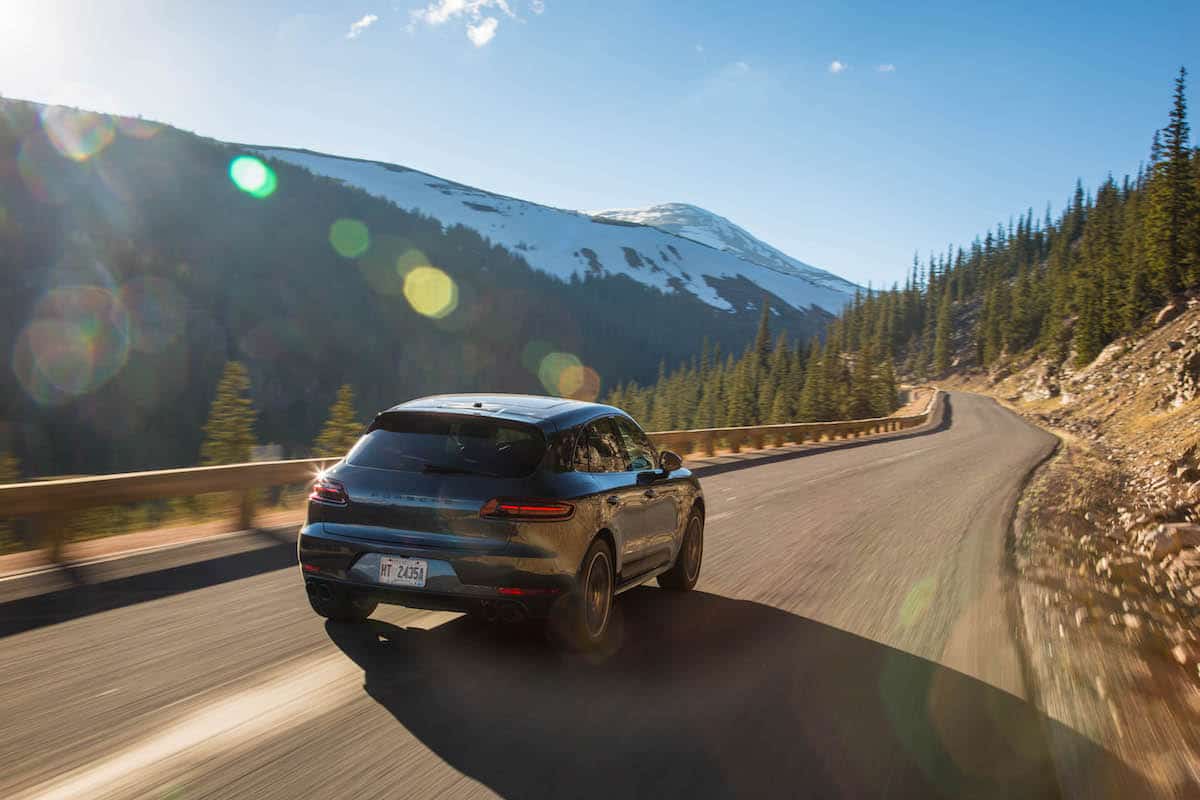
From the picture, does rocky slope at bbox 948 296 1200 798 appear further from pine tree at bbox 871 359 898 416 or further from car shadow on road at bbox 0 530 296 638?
pine tree at bbox 871 359 898 416

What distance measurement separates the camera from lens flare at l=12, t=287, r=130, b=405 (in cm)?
10075

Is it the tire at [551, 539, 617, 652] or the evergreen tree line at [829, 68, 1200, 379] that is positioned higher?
the evergreen tree line at [829, 68, 1200, 379]

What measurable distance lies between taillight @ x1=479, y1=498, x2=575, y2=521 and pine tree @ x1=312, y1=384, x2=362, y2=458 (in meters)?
17.8

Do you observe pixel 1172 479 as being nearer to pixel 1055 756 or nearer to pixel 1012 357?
pixel 1055 756

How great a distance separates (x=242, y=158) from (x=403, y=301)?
156ft

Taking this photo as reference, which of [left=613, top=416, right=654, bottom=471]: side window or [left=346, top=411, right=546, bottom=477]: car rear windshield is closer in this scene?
[left=346, top=411, right=546, bottom=477]: car rear windshield

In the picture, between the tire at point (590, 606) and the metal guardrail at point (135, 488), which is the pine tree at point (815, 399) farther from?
the tire at point (590, 606)

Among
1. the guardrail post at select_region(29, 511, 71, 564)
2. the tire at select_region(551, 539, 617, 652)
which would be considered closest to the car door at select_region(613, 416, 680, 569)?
the tire at select_region(551, 539, 617, 652)

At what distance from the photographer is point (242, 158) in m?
184

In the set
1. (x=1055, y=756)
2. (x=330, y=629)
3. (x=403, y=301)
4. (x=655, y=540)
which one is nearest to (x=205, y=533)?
(x=330, y=629)

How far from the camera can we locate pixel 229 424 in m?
22.5

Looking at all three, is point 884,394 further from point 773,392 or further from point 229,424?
point 229,424


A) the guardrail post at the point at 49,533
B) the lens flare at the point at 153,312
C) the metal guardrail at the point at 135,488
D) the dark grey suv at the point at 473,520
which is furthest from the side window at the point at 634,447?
the lens flare at the point at 153,312

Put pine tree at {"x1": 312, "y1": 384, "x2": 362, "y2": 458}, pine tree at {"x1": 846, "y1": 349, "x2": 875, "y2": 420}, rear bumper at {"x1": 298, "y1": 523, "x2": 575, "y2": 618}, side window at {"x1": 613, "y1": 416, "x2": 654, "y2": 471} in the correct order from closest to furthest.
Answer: rear bumper at {"x1": 298, "y1": 523, "x2": 575, "y2": 618} → side window at {"x1": 613, "y1": 416, "x2": 654, "y2": 471} → pine tree at {"x1": 312, "y1": 384, "x2": 362, "y2": 458} → pine tree at {"x1": 846, "y1": 349, "x2": 875, "y2": 420}
